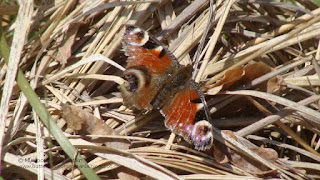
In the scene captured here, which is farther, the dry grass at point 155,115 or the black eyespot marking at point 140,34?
the black eyespot marking at point 140,34

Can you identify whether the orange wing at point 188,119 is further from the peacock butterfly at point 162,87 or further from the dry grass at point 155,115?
the dry grass at point 155,115

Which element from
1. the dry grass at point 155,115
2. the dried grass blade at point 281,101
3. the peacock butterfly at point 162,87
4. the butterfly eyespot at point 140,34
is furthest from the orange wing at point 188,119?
the butterfly eyespot at point 140,34

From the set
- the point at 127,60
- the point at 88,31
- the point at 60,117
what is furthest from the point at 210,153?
the point at 88,31

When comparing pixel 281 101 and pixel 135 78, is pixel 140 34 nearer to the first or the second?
pixel 135 78

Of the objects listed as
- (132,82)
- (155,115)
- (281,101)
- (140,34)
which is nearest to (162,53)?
(140,34)

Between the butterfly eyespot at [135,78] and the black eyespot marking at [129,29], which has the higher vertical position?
the black eyespot marking at [129,29]

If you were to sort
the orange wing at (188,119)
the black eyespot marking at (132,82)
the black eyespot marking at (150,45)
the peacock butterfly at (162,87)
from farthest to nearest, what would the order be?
the black eyespot marking at (150,45) → the black eyespot marking at (132,82) → the peacock butterfly at (162,87) → the orange wing at (188,119)
